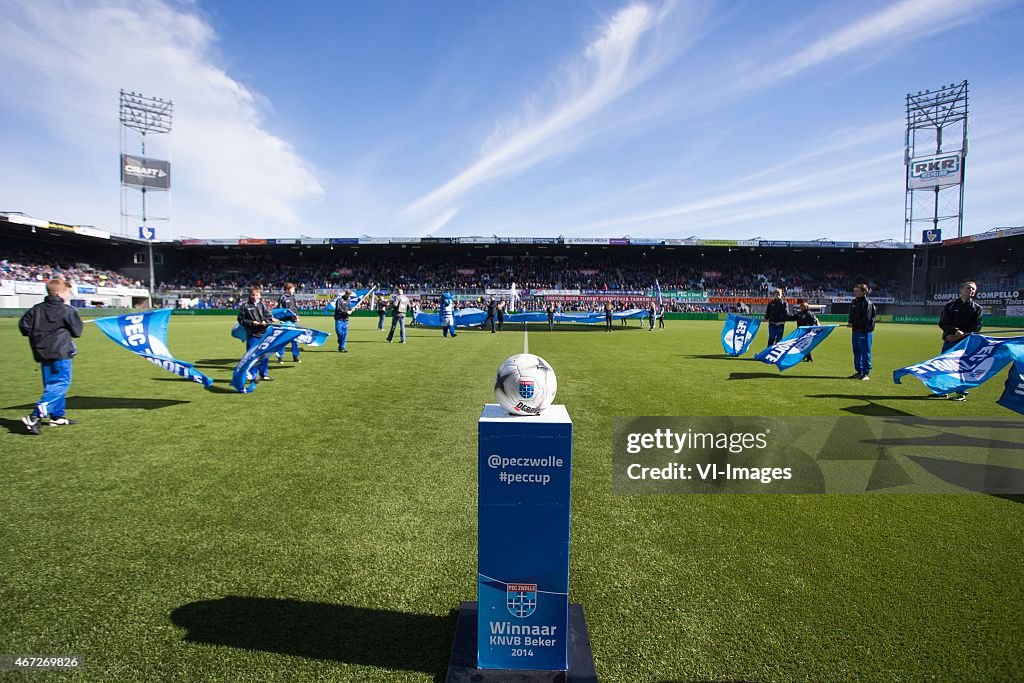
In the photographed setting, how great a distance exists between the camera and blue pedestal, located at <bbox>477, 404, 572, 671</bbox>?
2102 millimetres

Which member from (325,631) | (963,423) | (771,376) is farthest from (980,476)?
(771,376)

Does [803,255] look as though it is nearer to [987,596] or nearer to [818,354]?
[818,354]

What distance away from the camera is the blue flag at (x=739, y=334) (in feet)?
48.9

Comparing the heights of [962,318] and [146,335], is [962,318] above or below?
above

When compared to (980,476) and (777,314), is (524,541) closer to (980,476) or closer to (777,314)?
(980,476)

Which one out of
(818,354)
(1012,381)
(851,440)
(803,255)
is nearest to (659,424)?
(851,440)

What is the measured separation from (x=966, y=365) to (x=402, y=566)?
8.93 metres

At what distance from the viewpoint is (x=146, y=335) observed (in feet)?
24.2

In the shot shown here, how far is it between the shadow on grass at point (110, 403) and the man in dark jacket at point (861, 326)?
11904 mm

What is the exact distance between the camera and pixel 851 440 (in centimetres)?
601

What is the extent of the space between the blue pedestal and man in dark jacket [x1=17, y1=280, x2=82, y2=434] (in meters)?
6.20

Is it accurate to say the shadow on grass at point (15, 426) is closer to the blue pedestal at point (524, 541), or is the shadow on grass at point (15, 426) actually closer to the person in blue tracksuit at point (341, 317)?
the blue pedestal at point (524, 541)

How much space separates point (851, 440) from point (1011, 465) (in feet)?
4.47

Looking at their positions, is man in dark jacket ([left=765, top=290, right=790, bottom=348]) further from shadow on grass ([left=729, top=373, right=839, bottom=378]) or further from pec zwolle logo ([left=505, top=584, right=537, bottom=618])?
pec zwolle logo ([left=505, top=584, right=537, bottom=618])
